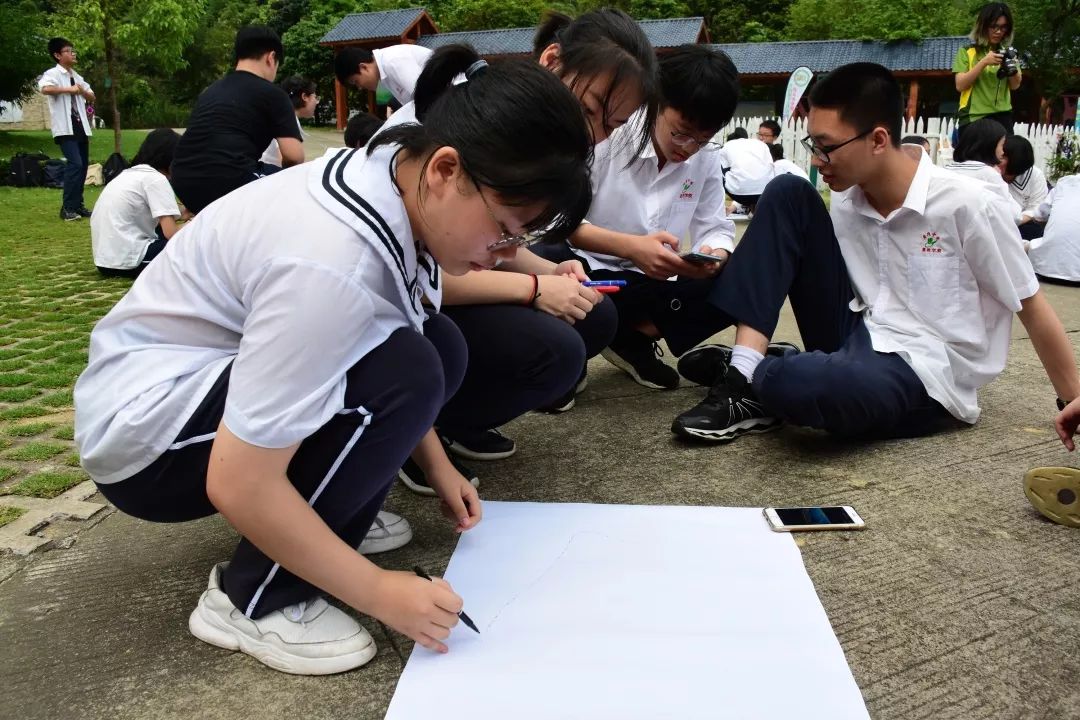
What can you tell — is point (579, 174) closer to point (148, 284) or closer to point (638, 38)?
point (148, 284)

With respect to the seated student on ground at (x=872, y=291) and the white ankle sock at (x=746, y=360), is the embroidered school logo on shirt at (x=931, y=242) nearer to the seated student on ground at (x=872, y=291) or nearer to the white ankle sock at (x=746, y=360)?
the seated student on ground at (x=872, y=291)

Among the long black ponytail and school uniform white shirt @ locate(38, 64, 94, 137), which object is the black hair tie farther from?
school uniform white shirt @ locate(38, 64, 94, 137)

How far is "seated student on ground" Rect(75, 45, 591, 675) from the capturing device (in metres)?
1.03

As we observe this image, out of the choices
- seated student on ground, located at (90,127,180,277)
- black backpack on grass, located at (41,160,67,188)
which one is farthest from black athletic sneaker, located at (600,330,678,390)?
black backpack on grass, located at (41,160,67,188)

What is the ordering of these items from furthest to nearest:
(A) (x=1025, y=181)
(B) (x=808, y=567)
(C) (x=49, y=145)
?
(C) (x=49, y=145)
(A) (x=1025, y=181)
(B) (x=808, y=567)

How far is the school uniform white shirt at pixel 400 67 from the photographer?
2.15 meters

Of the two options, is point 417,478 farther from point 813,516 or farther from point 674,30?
point 674,30

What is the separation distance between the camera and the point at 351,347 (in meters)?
1.09

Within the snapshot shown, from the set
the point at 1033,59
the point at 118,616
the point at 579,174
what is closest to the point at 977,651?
the point at 579,174

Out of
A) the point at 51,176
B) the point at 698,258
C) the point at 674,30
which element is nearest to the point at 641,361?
the point at 698,258

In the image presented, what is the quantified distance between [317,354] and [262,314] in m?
0.08

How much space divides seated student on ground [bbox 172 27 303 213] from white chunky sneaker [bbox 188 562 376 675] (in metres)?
2.91

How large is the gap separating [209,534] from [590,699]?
83 cm

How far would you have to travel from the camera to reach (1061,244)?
14.6ft
